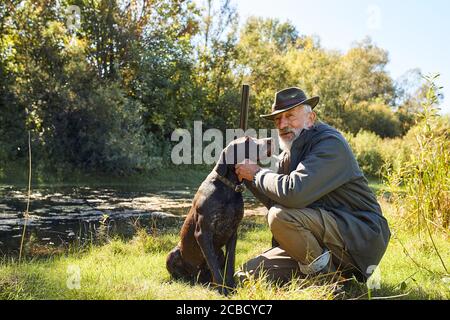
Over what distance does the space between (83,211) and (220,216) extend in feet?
20.4

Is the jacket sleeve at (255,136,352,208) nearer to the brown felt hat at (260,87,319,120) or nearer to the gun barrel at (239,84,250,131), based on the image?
the brown felt hat at (260,87,319,120)

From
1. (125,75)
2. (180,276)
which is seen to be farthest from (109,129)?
(180,276)

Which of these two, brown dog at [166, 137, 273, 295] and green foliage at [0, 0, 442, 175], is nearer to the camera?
brown dog at [166, 137, 273, 295]

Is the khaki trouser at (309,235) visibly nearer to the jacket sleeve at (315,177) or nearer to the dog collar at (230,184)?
the jacket sleeve at (315,177)

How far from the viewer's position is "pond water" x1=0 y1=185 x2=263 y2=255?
6871 mm

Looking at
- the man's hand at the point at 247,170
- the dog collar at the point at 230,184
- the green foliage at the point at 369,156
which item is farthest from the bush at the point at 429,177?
the green foliage at the point at 369,156

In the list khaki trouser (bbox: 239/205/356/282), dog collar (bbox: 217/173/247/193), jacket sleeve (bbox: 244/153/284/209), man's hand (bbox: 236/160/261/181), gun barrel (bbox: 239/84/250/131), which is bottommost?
khaki trouser (bbox: 239/205/356/282)

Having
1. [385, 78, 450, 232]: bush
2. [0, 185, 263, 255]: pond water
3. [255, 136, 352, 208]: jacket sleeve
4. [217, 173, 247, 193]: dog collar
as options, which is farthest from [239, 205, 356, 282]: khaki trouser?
[0, 185, 263, 255]: pond water

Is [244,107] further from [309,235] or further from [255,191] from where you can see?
[309,235]

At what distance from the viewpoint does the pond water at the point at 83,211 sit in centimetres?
687

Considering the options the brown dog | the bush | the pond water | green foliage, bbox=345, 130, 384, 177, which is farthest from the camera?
A: green foliage, bbox=345, 130, 384, 177

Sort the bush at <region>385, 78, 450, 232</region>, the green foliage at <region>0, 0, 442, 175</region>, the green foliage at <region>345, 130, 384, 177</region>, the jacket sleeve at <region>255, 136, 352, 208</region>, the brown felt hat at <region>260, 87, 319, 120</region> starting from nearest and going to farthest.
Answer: the jacket sleeve at <region>255, 136, 352, 208</region>
the brown felt hat at <region>260, 87, 319, 120</region>
the bush at <region>385, 78, 450, 232</region>
the green foliage at <region>0, 0, 442, 175</region>
the green foliage at <region>345, 130, 384, 177</region>
